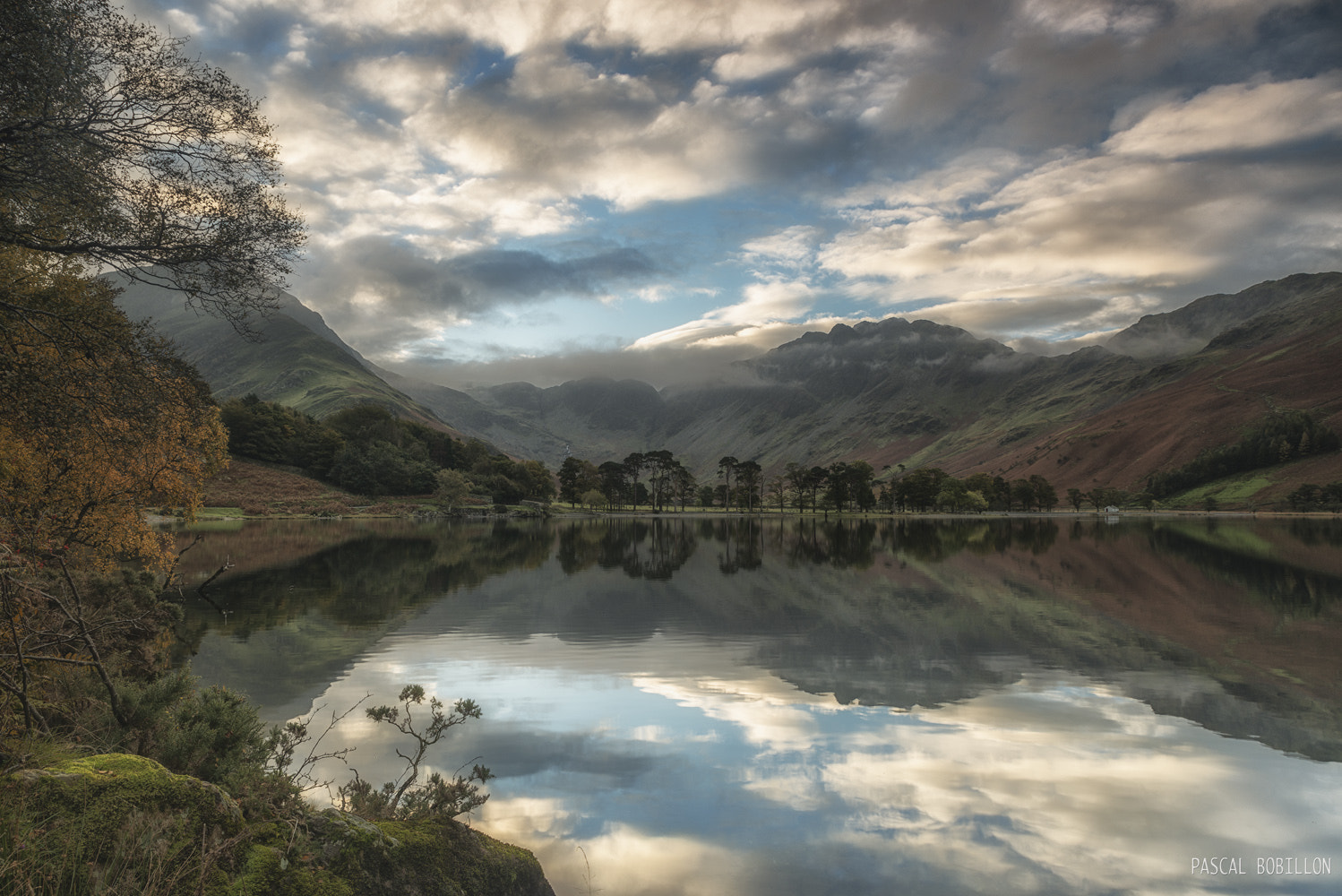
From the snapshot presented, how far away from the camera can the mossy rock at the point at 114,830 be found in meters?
4.33

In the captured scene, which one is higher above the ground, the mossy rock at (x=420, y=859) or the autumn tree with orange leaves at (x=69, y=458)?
the autumn tree with orange leaves at (x=69, y=458)

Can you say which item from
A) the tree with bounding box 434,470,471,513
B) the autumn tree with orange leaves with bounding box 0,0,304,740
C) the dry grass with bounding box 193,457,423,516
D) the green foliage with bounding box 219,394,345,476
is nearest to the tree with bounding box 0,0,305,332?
the autumn tree with orange leaves with bounding box 0,0,304,740

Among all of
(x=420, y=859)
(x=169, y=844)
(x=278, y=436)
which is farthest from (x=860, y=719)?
(x=278, y=436)

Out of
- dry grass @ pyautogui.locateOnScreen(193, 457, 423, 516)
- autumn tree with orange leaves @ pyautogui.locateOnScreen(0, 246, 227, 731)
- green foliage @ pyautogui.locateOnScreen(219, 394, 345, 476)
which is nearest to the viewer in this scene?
autumn tree with orange leaves @ pyautogui.locateOnScreen(0, 246, 227, 731)

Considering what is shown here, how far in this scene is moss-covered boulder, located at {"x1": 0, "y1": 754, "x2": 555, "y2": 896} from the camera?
4.36 metres

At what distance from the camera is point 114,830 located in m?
4.69

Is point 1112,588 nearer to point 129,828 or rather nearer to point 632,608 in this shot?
point 632,608

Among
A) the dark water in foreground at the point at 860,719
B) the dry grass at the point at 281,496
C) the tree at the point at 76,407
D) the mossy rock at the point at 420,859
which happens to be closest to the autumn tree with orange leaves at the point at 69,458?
the tree at the point at 76,407

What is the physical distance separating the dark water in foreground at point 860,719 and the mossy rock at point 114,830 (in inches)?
209

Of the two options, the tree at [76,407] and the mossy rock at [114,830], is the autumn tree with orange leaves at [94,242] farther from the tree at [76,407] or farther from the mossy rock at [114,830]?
the mossy rock at [114,830]

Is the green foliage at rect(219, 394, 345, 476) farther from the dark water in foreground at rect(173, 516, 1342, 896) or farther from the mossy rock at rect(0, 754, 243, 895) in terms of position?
the mossy rock at rect(0, 754, 243, 895)

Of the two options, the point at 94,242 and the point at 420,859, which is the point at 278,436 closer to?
the point at 94,242

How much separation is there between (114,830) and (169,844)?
40 cm

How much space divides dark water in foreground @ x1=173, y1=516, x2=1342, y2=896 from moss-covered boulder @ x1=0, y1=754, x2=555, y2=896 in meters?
4.21
